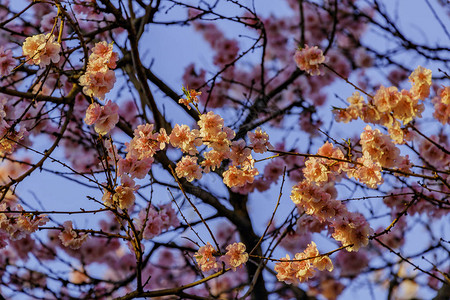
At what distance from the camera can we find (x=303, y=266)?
2.76 metres

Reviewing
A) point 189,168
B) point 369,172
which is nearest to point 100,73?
point 189,168

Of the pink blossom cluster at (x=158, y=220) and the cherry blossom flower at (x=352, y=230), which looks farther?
the pink blossom cluster at (x=158, y=220)

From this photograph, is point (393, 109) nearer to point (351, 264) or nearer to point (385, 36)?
point (385, 36)

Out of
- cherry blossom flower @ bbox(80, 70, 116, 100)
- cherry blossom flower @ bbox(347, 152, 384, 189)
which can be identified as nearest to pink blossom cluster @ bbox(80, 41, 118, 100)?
cherry blossom flower @ bbox(80, 70, 116, 100)

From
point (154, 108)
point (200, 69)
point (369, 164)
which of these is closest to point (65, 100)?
point (154, 108)

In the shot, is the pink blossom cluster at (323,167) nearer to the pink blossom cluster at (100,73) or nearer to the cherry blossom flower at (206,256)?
the cherry blossom flower at (206,256)

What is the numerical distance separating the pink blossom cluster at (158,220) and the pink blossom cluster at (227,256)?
1.30 metres

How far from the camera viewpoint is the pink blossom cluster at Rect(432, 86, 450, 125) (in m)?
2.95

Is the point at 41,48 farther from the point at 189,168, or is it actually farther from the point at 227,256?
the point at 227,256

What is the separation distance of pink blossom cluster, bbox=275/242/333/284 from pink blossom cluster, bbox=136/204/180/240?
1429mm

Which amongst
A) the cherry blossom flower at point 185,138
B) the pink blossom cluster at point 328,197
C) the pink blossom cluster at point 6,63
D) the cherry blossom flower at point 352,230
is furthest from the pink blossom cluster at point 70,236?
the cherry blossom flower at point 352,230

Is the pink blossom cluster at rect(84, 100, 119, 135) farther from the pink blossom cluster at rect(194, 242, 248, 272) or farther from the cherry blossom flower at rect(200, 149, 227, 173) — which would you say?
the pink blossom cluster at rect(194, 242, 248, 272)

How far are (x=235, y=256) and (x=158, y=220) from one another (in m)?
1.65

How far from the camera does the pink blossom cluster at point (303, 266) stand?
2.75 meters
